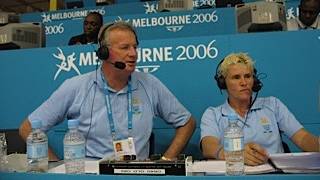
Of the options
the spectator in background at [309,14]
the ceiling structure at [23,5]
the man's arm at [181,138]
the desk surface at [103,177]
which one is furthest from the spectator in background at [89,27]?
the ceiling structure at [23,5]

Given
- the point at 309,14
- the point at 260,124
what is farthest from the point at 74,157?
the point at 309,14

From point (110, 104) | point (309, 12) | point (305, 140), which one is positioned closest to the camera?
point (305, 140)

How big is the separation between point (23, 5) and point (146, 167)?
34.4ft

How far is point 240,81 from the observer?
78.0 inches

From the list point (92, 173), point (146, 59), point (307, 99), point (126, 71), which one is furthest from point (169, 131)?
point (92, 173)

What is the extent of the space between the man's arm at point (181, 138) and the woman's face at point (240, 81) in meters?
0.29

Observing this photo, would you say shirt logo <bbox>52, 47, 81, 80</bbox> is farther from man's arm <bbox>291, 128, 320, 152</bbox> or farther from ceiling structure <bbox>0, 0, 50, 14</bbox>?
ceiling structure <bbox>0, 0, 50, 14</bbox>

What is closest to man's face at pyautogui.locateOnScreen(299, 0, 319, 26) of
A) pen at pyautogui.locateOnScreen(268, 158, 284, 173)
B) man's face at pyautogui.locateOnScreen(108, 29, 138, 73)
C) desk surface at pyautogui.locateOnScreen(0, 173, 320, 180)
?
man's face at pyautogui.locateOnScreen(108, 29, 138, 73)

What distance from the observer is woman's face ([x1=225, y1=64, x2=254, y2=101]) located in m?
1.98

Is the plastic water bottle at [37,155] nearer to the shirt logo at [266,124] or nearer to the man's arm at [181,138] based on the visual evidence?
the man's arm at [181,138]

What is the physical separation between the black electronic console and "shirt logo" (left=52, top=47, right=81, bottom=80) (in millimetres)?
1372

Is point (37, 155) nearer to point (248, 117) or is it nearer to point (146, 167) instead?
point (146, 167)

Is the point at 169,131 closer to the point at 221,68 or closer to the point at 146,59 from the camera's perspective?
the point at 146,59

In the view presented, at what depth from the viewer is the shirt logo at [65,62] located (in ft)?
8.58
